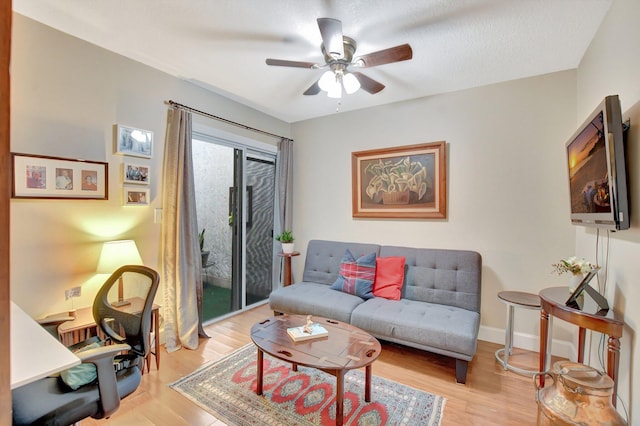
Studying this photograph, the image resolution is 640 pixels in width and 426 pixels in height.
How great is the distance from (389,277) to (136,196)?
2612mm

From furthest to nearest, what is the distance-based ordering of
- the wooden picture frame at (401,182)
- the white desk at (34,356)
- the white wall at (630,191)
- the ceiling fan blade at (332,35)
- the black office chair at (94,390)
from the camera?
the wooden picture frame at (401,182) < the ceiling fan blade at (332,35) < the white wall at (630,191) < the black office chair at (94,390) < the white desk at (34,356)

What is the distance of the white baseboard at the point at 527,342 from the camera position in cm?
265

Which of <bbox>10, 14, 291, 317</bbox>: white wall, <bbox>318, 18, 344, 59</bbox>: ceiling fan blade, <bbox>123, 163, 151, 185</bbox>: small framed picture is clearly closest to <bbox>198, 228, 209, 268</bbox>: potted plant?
<bbox>10, 14, 291, 317</bbox>: white wall

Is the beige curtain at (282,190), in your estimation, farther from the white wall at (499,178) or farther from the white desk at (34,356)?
the white desk at (34,356)

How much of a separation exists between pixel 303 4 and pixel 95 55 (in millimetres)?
1774

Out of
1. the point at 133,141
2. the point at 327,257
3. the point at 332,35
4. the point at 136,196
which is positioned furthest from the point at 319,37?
the point at 327,257

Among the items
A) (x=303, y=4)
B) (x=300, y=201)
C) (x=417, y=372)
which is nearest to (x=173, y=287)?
(x=300, y=201)

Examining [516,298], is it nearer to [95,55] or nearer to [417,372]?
[417,372]

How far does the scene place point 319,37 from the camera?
2186mm

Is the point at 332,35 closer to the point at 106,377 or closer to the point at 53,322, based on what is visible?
the point at 106,377

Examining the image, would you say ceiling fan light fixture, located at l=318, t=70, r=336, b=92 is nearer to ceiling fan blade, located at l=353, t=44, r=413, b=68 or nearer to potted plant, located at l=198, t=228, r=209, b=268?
ceiling fan blade, located at l=353, t=44, r=413, b=68

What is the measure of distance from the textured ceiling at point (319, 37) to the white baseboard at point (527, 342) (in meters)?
2.53

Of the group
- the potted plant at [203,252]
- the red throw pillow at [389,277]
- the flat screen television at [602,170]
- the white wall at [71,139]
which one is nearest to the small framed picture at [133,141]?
the white wall at [71,139]

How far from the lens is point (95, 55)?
2.33 m
